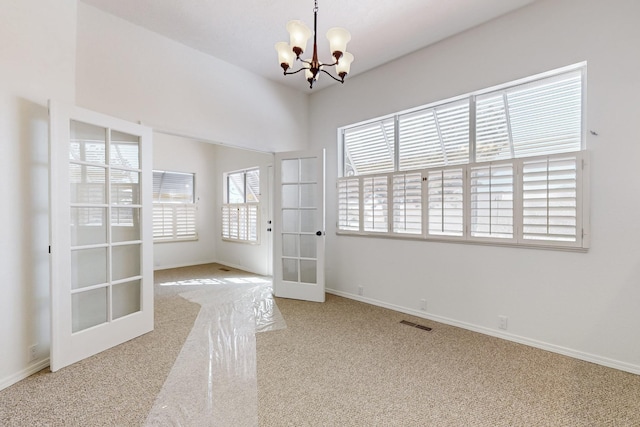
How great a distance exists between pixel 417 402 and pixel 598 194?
2.23 meters

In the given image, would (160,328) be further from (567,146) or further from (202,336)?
(567,146)

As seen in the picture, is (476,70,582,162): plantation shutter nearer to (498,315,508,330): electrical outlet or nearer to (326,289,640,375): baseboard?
(498,315,508,330): electrical outlet

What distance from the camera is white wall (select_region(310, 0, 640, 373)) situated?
2.32 metres

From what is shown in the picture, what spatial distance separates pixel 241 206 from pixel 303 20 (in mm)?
4204

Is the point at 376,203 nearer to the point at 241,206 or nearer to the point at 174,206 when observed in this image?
the point at 241,206

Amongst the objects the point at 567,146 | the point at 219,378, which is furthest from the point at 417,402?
the point at 567,146

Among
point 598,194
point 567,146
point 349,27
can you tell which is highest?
point 349,27

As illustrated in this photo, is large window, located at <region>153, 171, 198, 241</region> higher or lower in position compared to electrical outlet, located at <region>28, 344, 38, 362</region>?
higher

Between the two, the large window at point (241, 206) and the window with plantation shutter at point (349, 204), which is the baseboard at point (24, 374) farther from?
the large window at point (241, 206)

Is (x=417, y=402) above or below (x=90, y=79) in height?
below

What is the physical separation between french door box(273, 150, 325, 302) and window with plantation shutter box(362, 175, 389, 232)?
612mm

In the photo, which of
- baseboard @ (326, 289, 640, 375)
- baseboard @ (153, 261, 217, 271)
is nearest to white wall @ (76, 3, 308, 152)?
baseboard @ (326, 289, 640, 375)

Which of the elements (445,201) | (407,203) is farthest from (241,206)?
(445,201)

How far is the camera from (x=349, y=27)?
3041mm
